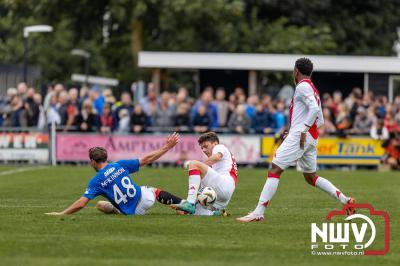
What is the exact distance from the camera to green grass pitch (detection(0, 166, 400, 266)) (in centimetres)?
1121

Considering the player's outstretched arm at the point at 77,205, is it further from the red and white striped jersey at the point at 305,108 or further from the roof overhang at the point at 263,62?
the roof overhang at the point at 263,62

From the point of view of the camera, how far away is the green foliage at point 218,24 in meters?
53.6

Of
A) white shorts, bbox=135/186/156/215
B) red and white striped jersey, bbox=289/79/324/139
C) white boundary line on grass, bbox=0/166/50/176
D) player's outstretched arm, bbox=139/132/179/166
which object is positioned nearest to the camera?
red and white striped jersey, bbox=289/79/324/139

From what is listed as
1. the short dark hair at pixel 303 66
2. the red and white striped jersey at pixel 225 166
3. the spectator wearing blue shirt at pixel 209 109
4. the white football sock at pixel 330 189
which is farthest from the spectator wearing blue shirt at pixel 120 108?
the short dark hair at pixel 303 66

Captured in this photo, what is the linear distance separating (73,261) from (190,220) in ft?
13.4

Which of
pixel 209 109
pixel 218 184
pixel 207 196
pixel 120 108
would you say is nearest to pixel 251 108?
pixel 209 109

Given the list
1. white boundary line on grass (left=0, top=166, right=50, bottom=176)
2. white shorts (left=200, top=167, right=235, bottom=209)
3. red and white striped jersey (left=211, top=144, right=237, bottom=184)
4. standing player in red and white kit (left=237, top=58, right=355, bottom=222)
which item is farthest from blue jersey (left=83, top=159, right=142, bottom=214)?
white boundary line on grass (left=0, top=166, right=50, bottom=176)

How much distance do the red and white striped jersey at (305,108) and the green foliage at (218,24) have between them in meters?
37.7

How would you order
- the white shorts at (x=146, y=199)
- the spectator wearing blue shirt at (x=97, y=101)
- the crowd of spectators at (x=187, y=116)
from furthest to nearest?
1. the spectator wearing blue shirt at (x=97, y=101)
2. the crowd of spectators at (x=187, y=116)
3. the white shorts at (x=146, y=199)

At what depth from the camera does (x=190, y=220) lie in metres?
14.9

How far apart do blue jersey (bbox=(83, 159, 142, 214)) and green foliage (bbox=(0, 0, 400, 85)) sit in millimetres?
37500

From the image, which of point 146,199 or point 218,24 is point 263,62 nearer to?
point 218,24

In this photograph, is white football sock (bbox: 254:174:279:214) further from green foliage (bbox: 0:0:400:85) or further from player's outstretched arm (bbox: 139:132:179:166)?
green foliage (bbox: 0:0:400:85)

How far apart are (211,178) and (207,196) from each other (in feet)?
0.96
